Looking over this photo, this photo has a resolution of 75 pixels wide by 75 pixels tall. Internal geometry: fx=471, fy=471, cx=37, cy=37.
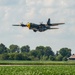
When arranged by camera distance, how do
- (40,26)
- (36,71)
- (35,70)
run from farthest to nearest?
(40,26) → (35,70) → (36,71)

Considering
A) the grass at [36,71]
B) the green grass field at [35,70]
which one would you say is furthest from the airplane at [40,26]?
the grass at [36,71]

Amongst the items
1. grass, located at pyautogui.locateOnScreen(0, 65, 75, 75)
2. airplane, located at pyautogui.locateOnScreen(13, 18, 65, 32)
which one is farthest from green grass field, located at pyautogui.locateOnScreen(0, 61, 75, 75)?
airplane, located at pyautogui.locateOnScreen(13, 18, 65, 32)

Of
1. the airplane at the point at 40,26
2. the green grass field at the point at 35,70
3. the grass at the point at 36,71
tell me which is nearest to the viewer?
the grass at the point at 36,71

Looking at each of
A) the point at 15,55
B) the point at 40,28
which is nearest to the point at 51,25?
the point at 40,28

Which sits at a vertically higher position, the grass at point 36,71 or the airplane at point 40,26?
the airplane at point 40,26

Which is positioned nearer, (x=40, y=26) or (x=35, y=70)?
(x=35, y=70)

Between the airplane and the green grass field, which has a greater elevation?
the airplane

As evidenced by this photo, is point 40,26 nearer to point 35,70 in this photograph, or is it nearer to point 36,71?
point 35,70

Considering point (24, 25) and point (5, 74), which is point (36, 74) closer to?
point (5, 74)

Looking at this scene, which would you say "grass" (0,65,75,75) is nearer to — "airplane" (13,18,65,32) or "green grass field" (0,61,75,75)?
"green grass field" (0,61,75,75)

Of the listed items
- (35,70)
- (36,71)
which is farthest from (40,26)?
(36,71)

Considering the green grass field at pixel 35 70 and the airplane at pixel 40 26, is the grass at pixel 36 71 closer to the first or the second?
the green grass field at pixel 35 70

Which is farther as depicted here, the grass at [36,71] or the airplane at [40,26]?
the airplane at [40,26]

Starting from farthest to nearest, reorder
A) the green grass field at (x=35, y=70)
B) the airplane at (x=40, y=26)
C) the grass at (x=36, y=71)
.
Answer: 1. the airplane at (x=40, y=26)
2. the green grass field at (x=35, y=70)
3. the grass at (x=36, y=71)
